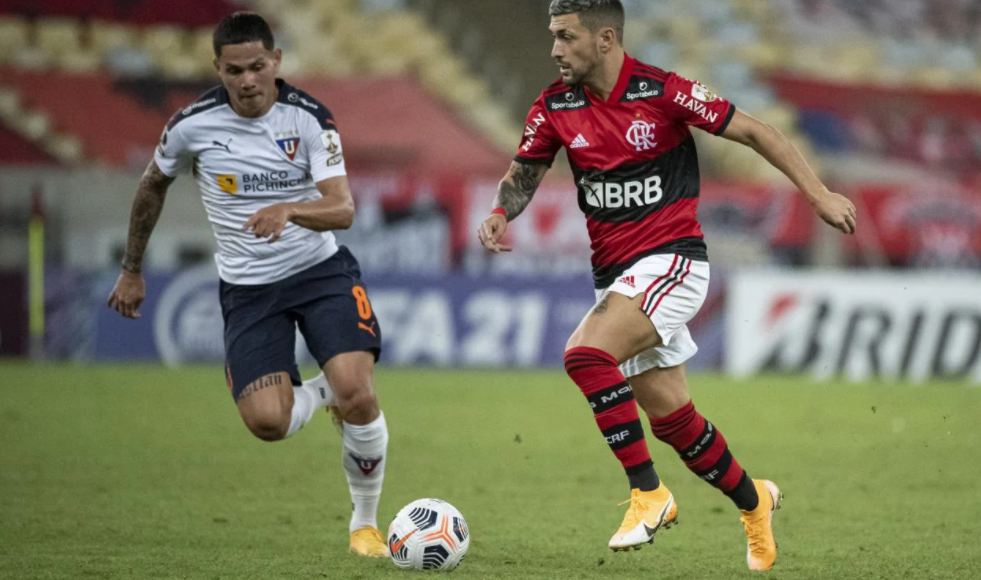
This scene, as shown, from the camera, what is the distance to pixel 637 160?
5.71 meters

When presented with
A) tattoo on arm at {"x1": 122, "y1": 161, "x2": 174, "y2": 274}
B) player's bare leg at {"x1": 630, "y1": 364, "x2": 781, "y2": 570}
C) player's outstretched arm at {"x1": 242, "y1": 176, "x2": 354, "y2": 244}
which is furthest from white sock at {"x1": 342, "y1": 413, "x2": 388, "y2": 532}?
tattoo on arm at {"x1": 122, "y1": 161, "x2": 174, "y2": 274}

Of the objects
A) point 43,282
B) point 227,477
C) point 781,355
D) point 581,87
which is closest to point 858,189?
point 781,355

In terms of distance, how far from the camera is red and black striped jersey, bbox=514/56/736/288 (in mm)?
5688

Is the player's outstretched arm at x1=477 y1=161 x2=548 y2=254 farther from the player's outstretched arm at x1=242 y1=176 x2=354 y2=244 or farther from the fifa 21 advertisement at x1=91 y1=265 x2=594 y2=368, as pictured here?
the fifa 21 advertisement at x1=91 y1=265 x2=594 y2=368

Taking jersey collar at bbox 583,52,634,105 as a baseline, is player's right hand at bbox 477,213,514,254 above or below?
below

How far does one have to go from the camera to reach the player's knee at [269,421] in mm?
5953

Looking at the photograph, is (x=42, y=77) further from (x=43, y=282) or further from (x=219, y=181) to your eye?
(x=219, y=181)

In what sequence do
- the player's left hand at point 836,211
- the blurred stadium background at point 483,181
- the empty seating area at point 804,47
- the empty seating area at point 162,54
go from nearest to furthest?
the player's left hand at point 836,211, the blurred stadium background at point 483,181, the empty seating area at point 162,54, the empty seating area at point 804,47

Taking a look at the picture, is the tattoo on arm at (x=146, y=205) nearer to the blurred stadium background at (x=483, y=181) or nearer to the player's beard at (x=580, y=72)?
the player's beard at (x=580, y=72)

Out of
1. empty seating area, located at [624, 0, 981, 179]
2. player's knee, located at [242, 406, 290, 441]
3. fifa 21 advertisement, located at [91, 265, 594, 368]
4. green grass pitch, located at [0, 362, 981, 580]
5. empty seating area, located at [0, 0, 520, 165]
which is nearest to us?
green grass pitch, located at [0, 362, 981, 580]

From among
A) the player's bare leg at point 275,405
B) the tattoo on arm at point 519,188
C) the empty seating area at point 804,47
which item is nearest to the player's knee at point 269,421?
the player's bare leg at point 275,405

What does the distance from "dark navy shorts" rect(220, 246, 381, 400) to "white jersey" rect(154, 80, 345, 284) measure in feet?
0.26

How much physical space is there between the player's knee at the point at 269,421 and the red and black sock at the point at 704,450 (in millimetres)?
1562

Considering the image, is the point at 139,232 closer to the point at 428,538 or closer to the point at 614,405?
the point at 428,538
